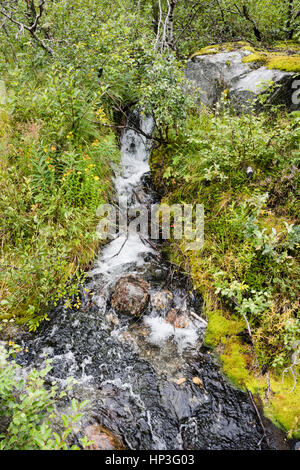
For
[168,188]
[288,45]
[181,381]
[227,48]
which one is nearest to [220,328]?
[181,381]

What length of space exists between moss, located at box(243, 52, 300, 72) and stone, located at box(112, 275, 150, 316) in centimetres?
549

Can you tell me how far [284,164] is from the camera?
4.68 meters

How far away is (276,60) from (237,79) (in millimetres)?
921

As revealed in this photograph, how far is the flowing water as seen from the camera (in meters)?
3.15

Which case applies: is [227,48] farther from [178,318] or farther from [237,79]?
[178,318]

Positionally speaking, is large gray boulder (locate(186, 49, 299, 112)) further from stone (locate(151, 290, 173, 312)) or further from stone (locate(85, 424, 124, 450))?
stone (locate(85, 424, 124, 450))

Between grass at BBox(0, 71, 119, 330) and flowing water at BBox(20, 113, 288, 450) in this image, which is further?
grass at BBox(0, 71, 119, 330)

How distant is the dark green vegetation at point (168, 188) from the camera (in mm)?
3791

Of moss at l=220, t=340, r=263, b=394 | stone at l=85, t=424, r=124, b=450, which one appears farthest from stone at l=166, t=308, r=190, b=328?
stone at l=85, t=424, r=124, b=450

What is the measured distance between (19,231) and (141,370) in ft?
10.5
